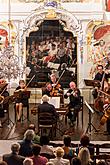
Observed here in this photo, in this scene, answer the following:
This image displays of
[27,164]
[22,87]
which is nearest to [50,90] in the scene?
[22,87]

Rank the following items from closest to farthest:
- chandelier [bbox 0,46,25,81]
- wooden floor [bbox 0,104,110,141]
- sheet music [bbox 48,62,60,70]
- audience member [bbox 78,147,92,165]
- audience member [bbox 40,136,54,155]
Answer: audience member [bbox 78,147,92,165] → audience member [bbox 40,136,54,155] → wooden floor [bbox 0,104,110,141] → chandelier [bbox 0,46,25,81] → sheet music [bbox 48,62,60,70]

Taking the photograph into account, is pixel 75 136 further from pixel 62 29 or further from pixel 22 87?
pixel 62 29

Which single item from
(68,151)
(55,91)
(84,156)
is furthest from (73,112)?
(84,156)

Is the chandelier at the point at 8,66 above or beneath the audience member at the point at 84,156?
above

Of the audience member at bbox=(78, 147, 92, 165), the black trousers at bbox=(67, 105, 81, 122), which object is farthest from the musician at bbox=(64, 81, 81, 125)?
the audience member at bbox=(78, 147, 92, 165)

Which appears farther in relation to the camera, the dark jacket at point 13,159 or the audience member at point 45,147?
the audience member at point 45,147

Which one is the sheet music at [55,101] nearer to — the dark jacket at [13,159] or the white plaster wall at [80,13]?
the dark jacket at [13,159]

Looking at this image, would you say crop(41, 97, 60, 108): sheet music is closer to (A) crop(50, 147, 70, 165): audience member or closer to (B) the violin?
(B) the violin

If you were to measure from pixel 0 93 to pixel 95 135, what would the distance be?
358cm

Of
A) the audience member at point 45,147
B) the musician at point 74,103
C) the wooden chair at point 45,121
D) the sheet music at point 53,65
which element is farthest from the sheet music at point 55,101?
the sheet music at point 53,65

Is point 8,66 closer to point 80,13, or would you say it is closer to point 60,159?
point 80,13

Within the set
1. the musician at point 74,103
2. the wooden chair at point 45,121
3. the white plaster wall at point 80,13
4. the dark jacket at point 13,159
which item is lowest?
the dark jacket at point 13,159

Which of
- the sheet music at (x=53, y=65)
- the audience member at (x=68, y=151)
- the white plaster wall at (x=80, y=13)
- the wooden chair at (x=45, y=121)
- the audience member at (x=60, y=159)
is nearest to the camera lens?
the audience member at (x=60, y=159)

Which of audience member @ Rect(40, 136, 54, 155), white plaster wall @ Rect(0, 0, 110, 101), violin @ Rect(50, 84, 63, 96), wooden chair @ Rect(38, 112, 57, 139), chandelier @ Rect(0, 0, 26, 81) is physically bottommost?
audience member @ Rect(40, 136, 54, 155)
